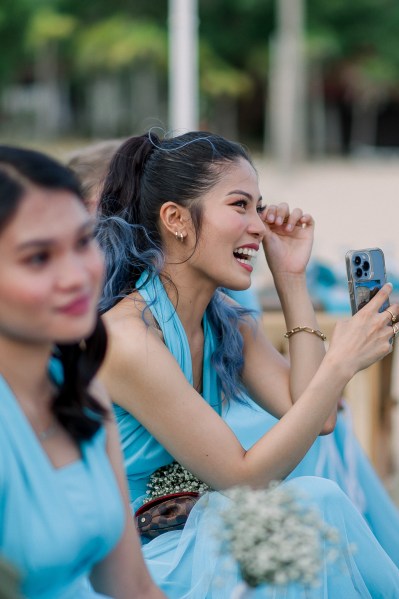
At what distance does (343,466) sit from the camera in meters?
3.89

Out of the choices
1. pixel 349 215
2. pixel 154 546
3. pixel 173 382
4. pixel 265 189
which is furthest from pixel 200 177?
pixel 265 189

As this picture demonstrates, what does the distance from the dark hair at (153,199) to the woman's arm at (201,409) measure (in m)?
0.21

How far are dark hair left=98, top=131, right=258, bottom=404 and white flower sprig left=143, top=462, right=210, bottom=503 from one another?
12.5 inches

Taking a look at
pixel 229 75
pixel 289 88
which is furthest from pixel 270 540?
pixel 229 75

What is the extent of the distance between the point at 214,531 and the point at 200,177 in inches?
53.2

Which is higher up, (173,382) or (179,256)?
(179,256)

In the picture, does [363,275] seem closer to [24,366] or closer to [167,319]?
[167,319]

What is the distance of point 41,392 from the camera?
1.97 meters

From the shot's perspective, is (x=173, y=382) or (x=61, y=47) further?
(x=61, y=47)

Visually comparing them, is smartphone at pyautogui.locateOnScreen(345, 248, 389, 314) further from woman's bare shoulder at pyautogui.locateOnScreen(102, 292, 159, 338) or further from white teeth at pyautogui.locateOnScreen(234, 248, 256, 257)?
woman's bare shoulder at pyautogui.locateOnScreen(102, 292, 159, 338)

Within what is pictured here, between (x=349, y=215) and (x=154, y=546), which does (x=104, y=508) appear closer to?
(x=154, y=546)

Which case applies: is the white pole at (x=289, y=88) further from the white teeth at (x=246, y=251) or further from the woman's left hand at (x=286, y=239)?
the white teeth at (x=246, y=251)

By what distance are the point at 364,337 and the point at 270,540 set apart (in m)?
1.19

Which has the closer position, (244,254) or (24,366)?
(24,366)
